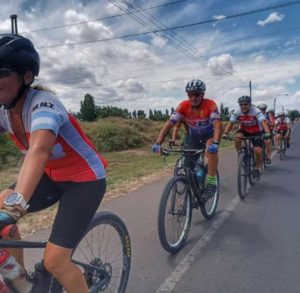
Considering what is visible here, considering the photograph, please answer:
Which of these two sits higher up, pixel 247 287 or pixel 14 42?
pixel 14 42

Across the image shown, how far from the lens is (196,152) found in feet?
17.7

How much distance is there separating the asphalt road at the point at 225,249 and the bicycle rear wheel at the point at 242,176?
0.17 m

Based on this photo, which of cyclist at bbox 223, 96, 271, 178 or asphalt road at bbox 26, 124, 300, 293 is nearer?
asphalt road at bbox 26, 124, 300, 293

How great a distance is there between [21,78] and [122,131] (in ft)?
123

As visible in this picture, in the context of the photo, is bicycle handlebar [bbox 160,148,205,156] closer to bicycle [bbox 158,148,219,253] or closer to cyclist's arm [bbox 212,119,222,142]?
bicycle [bbox 158,148,219,253]

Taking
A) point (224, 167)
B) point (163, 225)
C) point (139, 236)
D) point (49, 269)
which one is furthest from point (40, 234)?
point (224, 167)

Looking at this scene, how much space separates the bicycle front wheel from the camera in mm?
2890

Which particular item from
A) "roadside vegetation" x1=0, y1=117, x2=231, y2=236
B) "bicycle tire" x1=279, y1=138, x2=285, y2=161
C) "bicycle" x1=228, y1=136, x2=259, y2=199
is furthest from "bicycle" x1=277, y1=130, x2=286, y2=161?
"bicycle" x1=228, y1=136, x2=259, y2=199

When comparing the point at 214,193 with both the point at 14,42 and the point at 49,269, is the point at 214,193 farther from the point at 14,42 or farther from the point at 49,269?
the point at 14,42


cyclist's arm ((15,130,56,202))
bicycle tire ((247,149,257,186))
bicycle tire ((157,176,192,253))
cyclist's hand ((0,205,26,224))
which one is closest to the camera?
cyclist's hand ((0,205,26,224))

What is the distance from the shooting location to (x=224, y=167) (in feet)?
40.6

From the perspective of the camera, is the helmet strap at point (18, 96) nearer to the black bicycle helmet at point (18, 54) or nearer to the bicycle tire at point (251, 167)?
the black bicycle helmet at point (18, 54)

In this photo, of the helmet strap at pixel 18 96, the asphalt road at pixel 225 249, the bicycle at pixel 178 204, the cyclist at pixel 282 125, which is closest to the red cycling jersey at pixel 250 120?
the asphalt road at pixel 225 249

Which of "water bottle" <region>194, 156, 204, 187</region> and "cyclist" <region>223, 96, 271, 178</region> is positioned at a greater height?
"cyclist" <region>223, 96, 271, 178</region>
